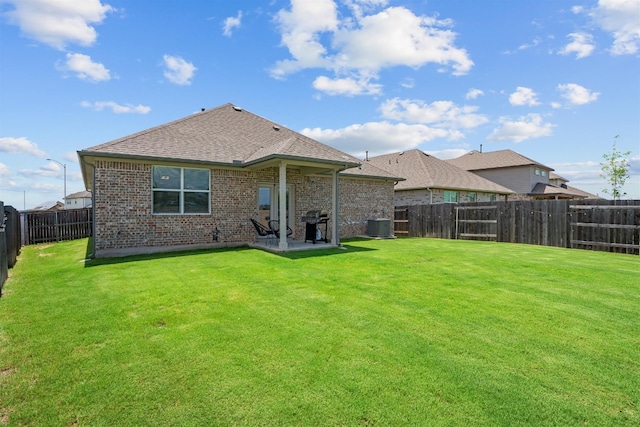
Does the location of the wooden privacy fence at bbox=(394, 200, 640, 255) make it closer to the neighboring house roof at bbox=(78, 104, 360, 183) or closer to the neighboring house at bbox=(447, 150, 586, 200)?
the neighboring house roof at bbox=(78, 104, 360, 183)

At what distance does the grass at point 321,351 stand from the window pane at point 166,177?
4537 millimetres

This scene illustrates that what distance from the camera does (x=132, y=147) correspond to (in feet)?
33.6

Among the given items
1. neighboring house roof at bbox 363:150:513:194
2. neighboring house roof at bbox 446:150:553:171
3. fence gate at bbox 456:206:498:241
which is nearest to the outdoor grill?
fence gate at bbox 456:206:498:241

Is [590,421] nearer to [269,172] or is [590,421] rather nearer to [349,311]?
[349,311]

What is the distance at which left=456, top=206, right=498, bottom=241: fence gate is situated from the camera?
47.3ft

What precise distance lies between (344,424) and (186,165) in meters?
10.1

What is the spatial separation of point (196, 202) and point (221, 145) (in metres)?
2.49

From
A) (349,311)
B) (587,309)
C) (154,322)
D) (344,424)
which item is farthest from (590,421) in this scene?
(154,322)

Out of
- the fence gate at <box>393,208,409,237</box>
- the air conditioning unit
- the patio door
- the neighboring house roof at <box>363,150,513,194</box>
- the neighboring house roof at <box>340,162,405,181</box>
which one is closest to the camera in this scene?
the patio door

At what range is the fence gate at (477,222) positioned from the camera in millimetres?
14430

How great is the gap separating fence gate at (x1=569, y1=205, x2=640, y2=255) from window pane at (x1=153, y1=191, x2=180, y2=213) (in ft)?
45.2

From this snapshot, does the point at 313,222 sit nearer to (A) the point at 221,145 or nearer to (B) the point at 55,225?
(A) the point at 221,145

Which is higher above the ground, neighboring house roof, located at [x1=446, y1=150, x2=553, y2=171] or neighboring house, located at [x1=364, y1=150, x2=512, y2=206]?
neighboring house roof, located at [x1=446, y1=150, x2=553, y2=171]

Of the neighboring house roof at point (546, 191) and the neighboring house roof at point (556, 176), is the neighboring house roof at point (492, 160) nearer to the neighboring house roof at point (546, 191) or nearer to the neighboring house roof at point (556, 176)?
the neighboring house roof at point (546, 191)
